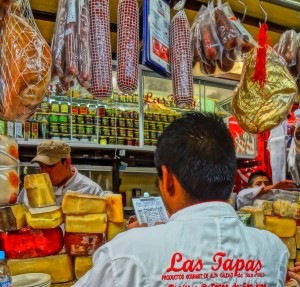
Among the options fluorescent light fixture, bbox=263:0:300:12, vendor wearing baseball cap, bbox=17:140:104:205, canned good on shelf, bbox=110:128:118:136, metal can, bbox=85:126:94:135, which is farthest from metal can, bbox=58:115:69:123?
fluorescent light fixture, bbox=263:0:300:12

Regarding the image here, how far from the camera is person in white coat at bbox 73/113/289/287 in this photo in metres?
0.80

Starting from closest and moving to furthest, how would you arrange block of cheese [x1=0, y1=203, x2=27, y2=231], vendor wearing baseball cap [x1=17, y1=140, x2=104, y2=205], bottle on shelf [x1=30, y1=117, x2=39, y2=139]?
block of cheese [x1=0, y1=203, x2=27, y2=231] → vendor wearing baseball cap [x1=17, y1=140, x2=104, y2=205] → bottle on shelf [x1=30, y1=117, x2=39, y2=139]

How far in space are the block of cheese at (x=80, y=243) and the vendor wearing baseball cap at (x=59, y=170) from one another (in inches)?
50.0

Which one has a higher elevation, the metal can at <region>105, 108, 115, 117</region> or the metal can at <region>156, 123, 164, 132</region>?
the metal can at <region>105, 108, 115, 117</region>

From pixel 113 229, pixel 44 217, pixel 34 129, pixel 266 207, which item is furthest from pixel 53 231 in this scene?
pixel 34 129

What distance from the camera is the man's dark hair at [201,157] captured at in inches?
34.4

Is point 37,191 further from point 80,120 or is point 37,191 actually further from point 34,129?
point 80,120

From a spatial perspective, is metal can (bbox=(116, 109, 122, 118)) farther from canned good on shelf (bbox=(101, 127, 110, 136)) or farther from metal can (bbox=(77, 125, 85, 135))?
metal can (bbox=(77, 125, 85, 135))

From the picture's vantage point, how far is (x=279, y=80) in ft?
6.60

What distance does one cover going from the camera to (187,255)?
82 cm

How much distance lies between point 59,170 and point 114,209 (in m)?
1.47

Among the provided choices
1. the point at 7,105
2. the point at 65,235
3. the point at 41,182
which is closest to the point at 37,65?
the point at 7,105

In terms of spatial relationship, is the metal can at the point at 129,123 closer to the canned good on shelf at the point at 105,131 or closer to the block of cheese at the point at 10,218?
the canned good on shelf at the point at 105,131

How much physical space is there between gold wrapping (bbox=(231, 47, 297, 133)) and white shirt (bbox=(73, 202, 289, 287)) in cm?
121
